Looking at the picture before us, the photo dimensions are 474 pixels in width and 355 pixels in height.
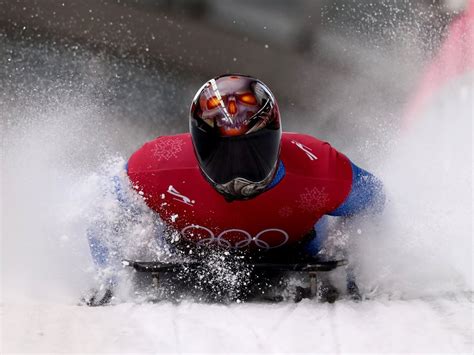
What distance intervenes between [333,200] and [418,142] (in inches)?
80.1

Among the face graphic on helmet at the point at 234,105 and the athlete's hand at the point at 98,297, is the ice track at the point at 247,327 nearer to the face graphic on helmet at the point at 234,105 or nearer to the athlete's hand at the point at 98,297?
the athlete's hand at the point at 98,297

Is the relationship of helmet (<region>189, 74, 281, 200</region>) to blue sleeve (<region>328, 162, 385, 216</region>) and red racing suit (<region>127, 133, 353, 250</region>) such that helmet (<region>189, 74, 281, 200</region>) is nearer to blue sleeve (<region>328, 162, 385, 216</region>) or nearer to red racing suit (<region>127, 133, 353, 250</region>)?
red racing suit (<region>127, 133, 353, 250</region>)

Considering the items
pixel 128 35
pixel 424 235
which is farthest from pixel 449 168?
pixel 128 35

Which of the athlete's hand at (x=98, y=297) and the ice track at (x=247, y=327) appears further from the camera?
the athlete's hand at (x=98, y=297)

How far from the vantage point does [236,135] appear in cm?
298

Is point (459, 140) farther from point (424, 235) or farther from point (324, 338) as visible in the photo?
point (324, 338)

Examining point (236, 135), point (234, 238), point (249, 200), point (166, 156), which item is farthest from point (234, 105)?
point (234, 238)

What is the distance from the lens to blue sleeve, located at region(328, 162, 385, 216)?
11.4 ft

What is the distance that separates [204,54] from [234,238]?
334cm

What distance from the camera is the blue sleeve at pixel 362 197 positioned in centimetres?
346

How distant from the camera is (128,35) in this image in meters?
6.57

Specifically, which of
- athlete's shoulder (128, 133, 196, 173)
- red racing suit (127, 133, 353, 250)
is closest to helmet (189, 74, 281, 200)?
red racing suit (127, 133, 353, 250)

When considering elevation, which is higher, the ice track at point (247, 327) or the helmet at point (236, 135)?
the helmet at point (236, 135)

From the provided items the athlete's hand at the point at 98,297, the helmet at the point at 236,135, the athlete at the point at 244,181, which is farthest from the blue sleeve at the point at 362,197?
the athlete's hand at the point at 98,297
